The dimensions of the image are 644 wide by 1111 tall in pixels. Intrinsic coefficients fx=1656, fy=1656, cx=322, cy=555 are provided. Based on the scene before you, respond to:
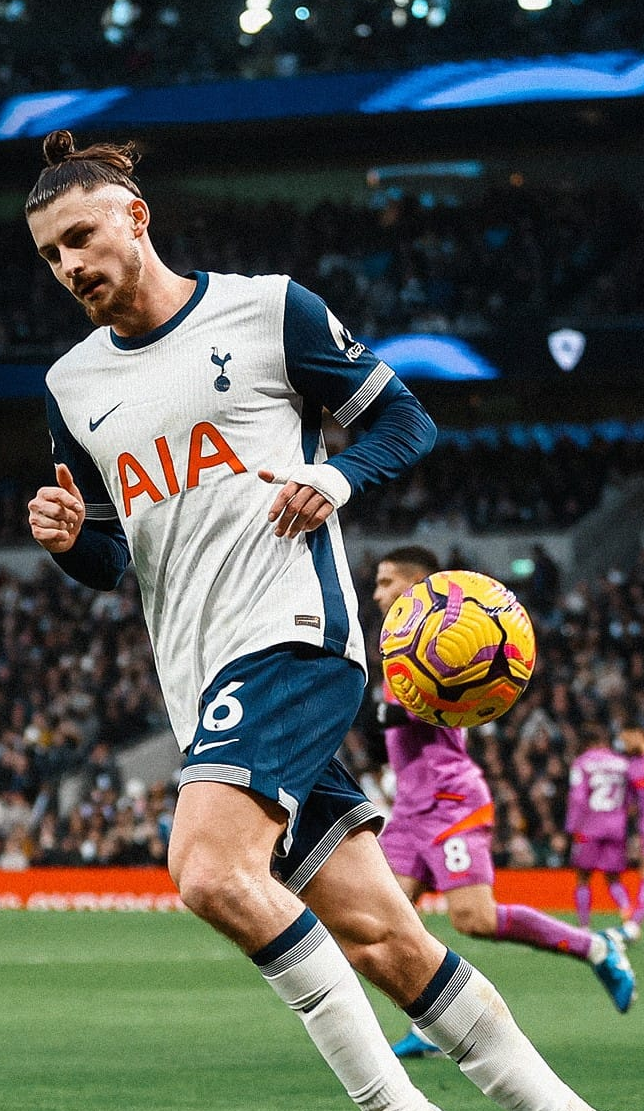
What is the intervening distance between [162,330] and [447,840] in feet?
12.5

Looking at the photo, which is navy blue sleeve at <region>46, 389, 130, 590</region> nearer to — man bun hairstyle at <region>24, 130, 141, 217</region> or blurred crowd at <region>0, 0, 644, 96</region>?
man bun hairstyle at <region>24, 130, 141, 217</region>

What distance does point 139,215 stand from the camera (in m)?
4.09

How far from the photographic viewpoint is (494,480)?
88.2 feet

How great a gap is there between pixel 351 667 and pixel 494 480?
23.2m

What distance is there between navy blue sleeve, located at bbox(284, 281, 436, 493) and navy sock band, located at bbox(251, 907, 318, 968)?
3.52 ft

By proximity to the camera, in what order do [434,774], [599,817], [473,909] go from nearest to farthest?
[473,909] < [434,774] < [599,817]

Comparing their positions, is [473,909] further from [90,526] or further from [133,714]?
[133,714]

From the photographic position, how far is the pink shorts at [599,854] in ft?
51.4

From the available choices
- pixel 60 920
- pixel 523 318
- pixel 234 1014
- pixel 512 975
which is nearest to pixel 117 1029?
pixel 234 1014

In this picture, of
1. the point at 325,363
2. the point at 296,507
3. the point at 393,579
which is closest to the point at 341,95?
the point at 393,579

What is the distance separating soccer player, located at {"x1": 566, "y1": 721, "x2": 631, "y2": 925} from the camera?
1566cm

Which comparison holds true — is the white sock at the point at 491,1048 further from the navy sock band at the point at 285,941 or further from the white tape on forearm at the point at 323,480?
the white tape on forearm at the point at 323,480

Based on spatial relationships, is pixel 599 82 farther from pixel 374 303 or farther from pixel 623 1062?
pixel 623 1062

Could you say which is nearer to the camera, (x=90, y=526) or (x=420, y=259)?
(x=90, y=526)
